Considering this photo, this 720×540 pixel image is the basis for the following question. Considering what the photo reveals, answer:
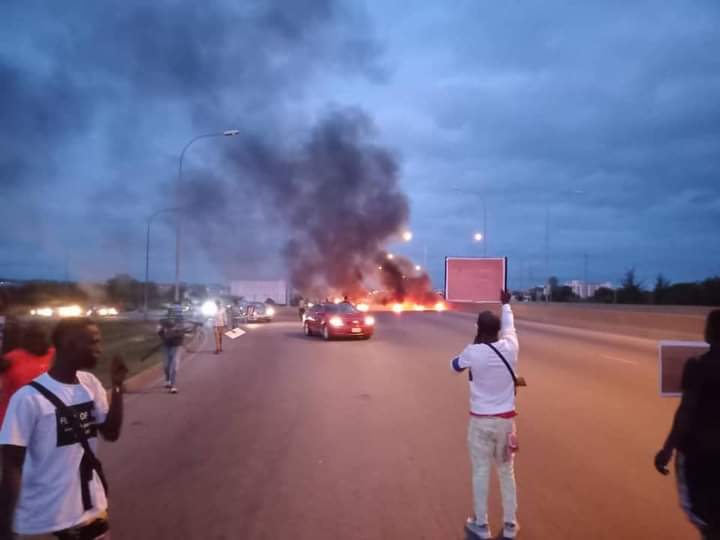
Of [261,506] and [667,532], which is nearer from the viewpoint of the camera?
[667,532]

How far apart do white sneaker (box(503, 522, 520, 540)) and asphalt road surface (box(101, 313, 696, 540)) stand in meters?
0.25

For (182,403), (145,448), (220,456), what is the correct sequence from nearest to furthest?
(220,456) < (145,448) < (182,403)

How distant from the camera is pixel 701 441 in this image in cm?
368

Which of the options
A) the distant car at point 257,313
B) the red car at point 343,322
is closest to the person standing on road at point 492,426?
the red car at point 343,322

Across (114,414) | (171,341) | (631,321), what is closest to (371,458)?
(114,414)

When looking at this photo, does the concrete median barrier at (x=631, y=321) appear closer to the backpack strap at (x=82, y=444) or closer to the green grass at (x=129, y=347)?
the green grass at (x=129, y=347)

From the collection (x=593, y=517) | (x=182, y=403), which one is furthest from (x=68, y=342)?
(x=182, y=403)

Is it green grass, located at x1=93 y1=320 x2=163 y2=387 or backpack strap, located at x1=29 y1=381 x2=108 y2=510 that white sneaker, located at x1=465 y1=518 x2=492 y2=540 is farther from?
green grass, located at x1=93 y1=320 x2=163 y2=387

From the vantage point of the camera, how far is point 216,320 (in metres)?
21.2

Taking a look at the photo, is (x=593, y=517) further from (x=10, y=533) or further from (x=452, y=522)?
(x=10, y=533)

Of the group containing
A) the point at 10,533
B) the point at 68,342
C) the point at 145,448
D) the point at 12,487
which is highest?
the point at 68,342

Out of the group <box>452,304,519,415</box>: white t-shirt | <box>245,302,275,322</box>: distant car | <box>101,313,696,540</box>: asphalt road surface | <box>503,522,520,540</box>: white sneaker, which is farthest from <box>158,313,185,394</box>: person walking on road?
<box>245,302,275,322</box>: distant car

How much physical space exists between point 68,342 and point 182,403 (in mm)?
9146

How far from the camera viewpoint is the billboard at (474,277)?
6.34 m
